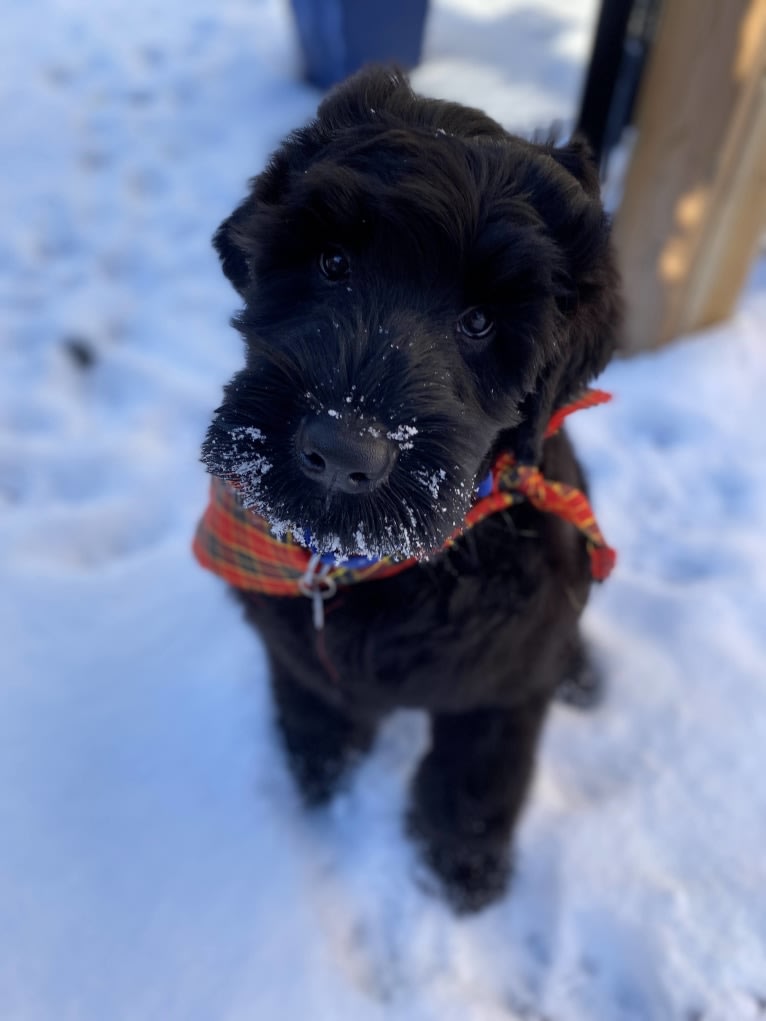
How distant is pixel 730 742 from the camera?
7.46 ft

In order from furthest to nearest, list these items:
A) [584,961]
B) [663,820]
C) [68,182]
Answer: [68,182]
[663,820]
[584,961]

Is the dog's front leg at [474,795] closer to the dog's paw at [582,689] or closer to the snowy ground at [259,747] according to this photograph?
the snowy ground at [259,747]

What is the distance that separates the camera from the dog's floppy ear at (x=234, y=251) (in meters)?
1.49

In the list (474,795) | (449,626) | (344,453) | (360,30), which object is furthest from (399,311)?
(360,30)

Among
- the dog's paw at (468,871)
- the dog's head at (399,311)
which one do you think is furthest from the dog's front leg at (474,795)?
the dog's head at (399,311)

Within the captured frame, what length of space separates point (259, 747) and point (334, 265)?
1.48 m

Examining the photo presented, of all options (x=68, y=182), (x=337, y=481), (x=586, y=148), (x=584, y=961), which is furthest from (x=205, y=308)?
(x=584, y=961)

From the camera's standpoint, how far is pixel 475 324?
1397 millimetres

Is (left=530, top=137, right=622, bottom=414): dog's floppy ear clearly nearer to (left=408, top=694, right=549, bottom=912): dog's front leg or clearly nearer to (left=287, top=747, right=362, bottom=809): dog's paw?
(left=408, top=694, right=549, bottom=912): dog's front leg

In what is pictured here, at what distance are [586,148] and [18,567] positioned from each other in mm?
2113

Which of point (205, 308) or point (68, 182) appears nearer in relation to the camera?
point (205, 308)

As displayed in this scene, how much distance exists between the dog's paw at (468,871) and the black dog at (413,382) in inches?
Answer: 17.1

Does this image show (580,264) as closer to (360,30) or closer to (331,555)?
(331,555)

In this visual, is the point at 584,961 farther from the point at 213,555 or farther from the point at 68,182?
the point at 68,182
